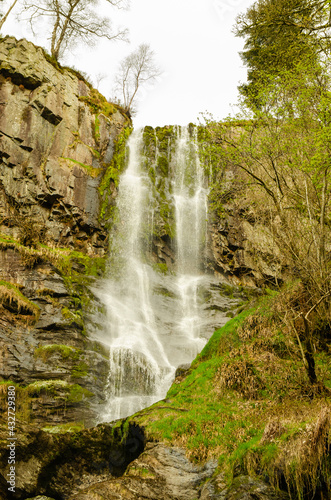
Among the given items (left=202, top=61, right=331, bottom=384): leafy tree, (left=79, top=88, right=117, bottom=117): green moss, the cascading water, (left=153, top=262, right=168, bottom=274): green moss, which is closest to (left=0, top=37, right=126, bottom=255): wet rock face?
(left=79, top=88, right=117, bottom=117): green moss

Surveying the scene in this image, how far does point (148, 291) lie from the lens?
19312 millimetres

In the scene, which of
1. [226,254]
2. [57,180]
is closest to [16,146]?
[57,180]

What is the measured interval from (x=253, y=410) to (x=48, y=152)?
20.1 metres

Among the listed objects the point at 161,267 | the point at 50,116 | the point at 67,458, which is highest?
the point at 50,116

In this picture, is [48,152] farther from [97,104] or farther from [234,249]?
[234,249]

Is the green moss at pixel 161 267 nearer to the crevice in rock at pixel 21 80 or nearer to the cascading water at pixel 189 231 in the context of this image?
the cascading water at pixel 189 231

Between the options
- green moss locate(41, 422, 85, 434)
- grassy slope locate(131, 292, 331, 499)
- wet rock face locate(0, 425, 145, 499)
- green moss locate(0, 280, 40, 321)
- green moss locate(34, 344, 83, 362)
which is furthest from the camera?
green moss locate(0, 280, 40, 321)

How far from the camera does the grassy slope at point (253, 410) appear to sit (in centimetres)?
498

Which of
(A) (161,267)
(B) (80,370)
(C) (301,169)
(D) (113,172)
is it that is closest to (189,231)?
(A) (161,267)

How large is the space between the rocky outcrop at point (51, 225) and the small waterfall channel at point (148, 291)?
866 mm

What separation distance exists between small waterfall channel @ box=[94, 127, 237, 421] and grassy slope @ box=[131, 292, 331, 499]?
12.5 feet

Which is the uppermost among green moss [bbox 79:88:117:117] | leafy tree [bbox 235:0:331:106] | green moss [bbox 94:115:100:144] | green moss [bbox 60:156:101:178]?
green moss [bbox 79:88:117:117]

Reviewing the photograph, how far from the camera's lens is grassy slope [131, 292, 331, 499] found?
4982mm

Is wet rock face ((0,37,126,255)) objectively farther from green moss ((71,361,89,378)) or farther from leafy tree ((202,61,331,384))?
leafy tree ((202,61,331,384))
